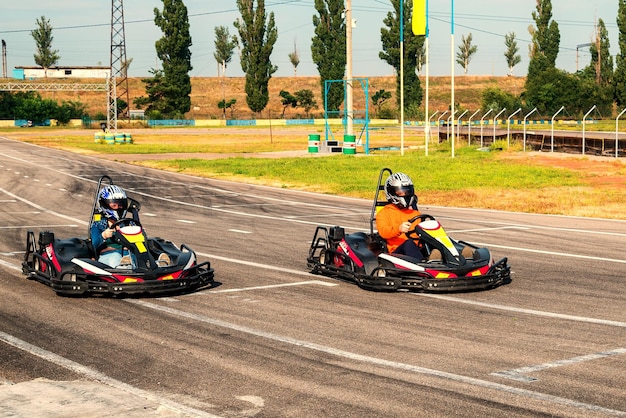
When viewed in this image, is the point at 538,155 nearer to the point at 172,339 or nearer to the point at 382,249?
the point at 382,249

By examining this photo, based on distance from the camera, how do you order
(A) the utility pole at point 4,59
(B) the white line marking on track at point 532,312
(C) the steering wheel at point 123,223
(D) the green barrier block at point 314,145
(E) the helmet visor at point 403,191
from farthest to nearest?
(A) the utility pole at point 4,59, (D) the green barrier block at point 314,145, (E) the helmet visor at point 403,191, (C) the steering wheel at point 123,223, (B) the white line marking on track at point 532,312

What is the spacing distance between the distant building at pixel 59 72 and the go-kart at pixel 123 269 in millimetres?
135499

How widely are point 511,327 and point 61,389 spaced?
4551 mm

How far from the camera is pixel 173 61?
10456cm

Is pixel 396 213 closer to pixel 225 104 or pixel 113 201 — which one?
pixel 113 201

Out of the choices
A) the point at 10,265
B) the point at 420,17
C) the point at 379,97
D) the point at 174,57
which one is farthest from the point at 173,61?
the point at 10,265

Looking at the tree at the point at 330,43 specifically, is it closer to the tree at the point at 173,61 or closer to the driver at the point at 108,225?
the tree at the point at 173,61

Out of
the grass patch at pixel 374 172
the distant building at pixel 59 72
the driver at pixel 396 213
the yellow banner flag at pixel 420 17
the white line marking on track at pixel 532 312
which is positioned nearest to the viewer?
the white line marking on track at pixel 532 312

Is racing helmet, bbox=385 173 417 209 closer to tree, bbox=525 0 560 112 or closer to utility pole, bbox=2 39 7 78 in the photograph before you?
tree, bbox=525 0 560 112

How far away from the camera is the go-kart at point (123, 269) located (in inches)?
427

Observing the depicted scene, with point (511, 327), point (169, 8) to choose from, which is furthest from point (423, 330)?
point (169, 8)

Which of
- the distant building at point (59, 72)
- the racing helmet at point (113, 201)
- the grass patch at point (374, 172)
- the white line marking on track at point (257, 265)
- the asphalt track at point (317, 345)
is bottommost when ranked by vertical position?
the white line marking on track at point (257, 265)

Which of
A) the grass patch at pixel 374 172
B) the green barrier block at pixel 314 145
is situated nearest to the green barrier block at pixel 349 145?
the green barrier block at pixel 314 145

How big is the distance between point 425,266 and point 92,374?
4.84m
